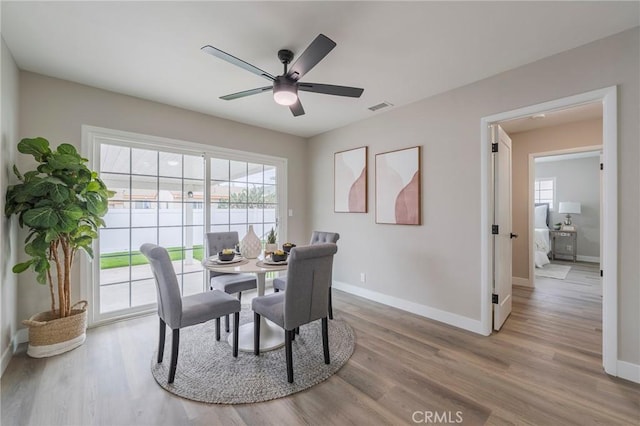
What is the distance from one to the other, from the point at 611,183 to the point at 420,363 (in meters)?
2.06

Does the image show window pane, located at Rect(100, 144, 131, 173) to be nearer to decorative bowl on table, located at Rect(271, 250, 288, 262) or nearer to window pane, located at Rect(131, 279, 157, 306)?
window pane, located at Rect(131, 279, 157, 306)

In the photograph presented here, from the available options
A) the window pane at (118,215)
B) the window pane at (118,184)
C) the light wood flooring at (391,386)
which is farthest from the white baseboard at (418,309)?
the window pane at (118,184)

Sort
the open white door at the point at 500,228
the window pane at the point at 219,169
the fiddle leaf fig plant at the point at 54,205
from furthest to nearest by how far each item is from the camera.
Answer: the window pane at the point at 219,169, the open white door at the point at 500,228, the fiddle leaf fig plant at the point at 54,205

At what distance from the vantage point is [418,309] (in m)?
3.18

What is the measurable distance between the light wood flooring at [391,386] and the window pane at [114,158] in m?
1.77

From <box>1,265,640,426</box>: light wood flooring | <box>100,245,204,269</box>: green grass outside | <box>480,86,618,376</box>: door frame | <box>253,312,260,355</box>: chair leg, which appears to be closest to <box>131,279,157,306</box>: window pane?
<box>100,245,204,269</box>: green grass outside

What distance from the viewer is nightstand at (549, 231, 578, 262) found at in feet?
20.2

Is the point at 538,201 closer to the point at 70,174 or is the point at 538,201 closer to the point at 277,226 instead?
the point at 277,226

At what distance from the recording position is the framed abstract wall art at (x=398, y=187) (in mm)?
3213

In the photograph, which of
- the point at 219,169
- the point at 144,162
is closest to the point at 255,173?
the point at 219,169

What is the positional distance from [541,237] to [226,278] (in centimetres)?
684

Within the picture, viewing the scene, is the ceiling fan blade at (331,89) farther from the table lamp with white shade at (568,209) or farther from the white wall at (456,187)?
the table lamp with white shade at (568,209)

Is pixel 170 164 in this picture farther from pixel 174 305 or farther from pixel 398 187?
pixel 398 187

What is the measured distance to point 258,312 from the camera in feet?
7.15
